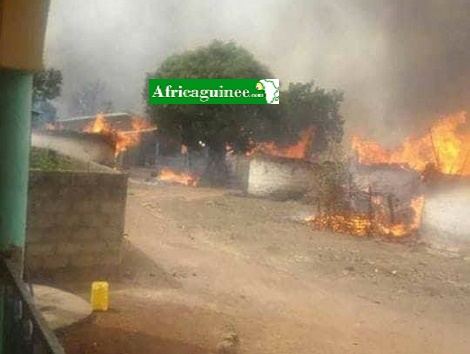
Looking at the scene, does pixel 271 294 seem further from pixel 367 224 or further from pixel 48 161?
pixel 367 224

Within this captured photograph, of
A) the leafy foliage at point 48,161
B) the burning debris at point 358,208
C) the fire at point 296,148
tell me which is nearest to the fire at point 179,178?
the fire at point 296,148

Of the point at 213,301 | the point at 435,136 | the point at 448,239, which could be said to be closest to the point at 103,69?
the point at 435,136

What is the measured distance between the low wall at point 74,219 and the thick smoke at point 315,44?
2495cm

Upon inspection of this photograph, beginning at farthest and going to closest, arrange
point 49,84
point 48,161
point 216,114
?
1. point 216,114
2. point 49,84
3. point 48,161

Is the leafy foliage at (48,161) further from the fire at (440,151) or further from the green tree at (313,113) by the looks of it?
the green tree at (313,113)

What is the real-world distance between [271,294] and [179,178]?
2322 centimetres

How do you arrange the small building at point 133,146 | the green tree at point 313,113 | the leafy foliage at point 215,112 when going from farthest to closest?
the small building at point 133,146, the green tree at point 313,113, the leafy foliage at point 215,112

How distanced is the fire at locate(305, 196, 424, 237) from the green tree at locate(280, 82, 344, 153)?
14.2 m

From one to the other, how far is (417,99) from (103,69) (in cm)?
3028

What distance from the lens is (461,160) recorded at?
20.2 metres

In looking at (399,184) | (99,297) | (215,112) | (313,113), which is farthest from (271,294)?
(313,113)

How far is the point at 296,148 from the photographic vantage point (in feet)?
111

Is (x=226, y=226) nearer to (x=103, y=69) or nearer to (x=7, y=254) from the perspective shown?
(x=7, y=254)

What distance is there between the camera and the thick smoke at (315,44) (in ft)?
105
